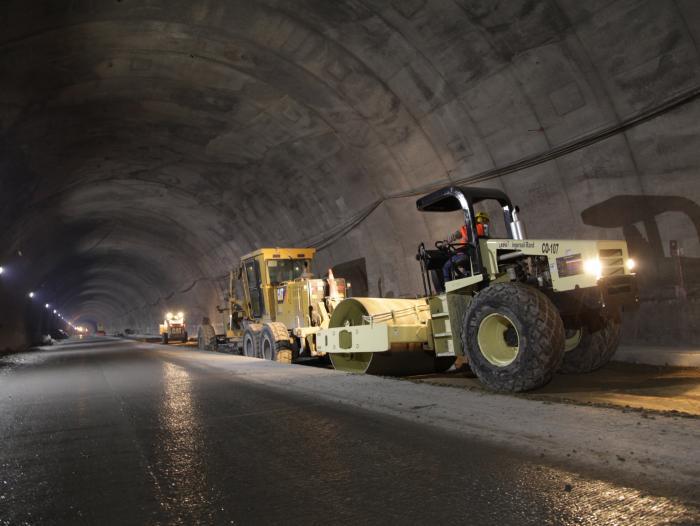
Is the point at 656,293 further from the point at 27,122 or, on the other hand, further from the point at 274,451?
the point at 27,122

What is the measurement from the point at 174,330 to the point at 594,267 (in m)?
29.0

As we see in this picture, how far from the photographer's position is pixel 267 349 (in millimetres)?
13617

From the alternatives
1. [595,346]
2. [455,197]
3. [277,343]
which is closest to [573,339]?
[595,346]

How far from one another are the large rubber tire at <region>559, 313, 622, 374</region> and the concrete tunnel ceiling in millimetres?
2295

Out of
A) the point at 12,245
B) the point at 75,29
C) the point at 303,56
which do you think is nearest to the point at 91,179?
the point at 12,245

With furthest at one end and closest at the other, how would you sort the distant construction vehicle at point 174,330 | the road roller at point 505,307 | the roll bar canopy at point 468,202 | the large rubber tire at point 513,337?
the distant construction vehicle at point 174,330 → the roll bar canopy at point 468,202 → the road roller at point 505,307 → the large rubber tire at point 513,337

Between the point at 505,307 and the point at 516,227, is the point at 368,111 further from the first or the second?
the point at 505,307

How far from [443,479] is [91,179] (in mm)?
20185

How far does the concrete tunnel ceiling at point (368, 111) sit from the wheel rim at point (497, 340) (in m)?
4.00

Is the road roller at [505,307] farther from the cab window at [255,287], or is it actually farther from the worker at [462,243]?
the cab window at [255,287]

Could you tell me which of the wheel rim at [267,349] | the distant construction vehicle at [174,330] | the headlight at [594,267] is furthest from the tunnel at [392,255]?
the distant construction vehicle at [174,330]

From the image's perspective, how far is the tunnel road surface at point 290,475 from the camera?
2881 mm

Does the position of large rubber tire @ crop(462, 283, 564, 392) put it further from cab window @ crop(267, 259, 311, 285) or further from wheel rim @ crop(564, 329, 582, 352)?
cab window @ crop(267, 259, 311, 285)

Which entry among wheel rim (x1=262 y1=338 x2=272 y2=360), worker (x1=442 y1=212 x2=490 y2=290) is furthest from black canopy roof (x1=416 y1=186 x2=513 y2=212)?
wheel rim (x1=262 y1=338 x2=272 y2=360)
